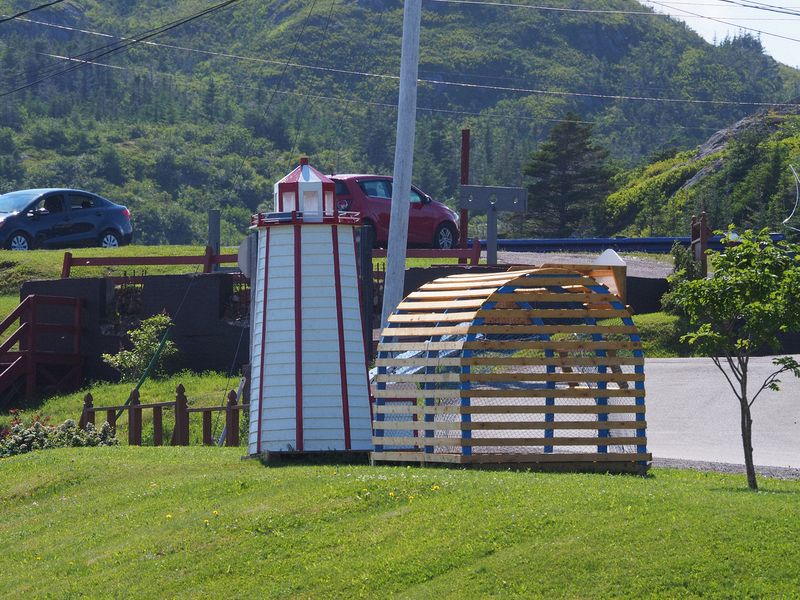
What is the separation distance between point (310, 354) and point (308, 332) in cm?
25

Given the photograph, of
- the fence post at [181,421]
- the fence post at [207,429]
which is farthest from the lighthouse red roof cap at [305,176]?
the fence post at [207,429]

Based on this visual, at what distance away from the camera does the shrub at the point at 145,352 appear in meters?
25.9

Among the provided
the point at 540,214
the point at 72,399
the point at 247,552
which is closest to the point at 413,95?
the point at 247,552

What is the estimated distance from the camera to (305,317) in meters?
15.2

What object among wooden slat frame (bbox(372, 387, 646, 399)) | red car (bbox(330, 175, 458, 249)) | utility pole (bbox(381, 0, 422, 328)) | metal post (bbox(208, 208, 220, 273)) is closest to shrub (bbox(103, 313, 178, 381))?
metal post (bbox(208, 208, 220, 273))

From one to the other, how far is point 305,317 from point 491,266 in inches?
477

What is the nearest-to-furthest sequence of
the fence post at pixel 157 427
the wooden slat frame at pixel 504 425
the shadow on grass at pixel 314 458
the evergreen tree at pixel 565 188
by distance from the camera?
the wooden slat frame at pixel 504 425 < the shadow on grass at pixel 314 458 < the fence post at pixel 157 427 < the evergreen tree at pixel 565 188

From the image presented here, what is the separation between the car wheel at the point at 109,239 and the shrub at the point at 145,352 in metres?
8.70

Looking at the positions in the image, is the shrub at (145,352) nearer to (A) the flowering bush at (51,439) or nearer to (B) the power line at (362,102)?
(A) the flowering bush at (51,439)

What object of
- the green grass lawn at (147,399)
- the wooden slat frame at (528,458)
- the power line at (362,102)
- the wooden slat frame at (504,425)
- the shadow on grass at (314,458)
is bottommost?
the green grass lawn at (147,399)

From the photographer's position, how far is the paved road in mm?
17859

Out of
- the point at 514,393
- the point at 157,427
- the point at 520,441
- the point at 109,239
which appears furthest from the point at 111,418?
the point at 109,239

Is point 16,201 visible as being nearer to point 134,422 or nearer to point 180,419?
point 134,422

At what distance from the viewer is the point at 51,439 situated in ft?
62.2
